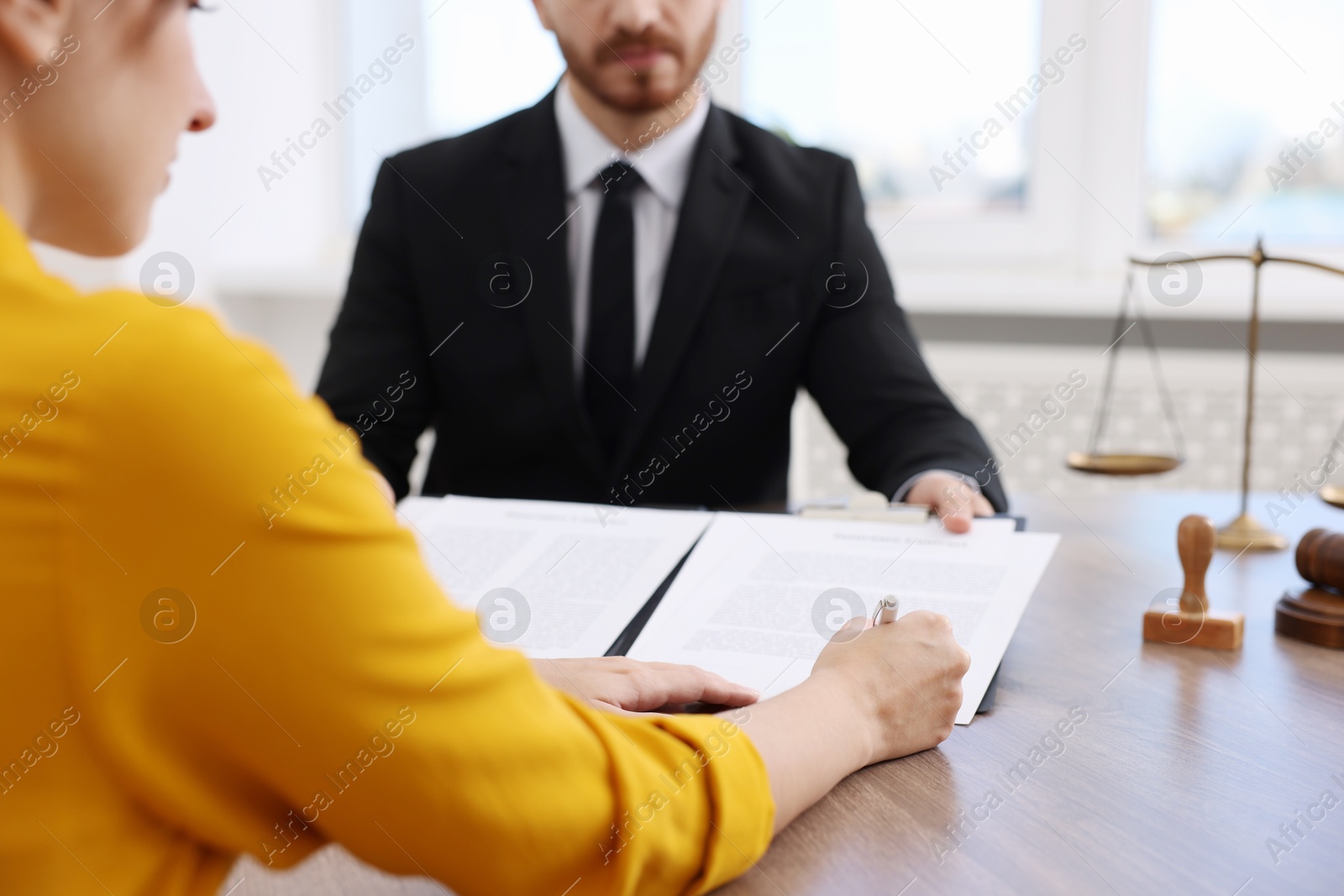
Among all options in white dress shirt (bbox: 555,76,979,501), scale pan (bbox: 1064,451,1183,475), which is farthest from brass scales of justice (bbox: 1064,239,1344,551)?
white dress shirt (bbox: 555,76,979,501)

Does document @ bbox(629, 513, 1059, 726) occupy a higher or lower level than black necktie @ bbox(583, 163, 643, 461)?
lower

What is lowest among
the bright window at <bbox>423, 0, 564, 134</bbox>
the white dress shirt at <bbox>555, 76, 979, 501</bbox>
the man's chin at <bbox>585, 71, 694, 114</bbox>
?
the white dress shirt at <bbox>555, 76, 979, 501</bbox>

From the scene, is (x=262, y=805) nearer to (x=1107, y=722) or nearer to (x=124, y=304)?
(x=124, y=304)

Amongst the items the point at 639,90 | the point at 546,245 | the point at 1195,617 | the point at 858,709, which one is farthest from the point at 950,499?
the point at 639,90

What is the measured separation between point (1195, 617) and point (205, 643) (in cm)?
81

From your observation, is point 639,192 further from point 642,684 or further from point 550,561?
point 642,684

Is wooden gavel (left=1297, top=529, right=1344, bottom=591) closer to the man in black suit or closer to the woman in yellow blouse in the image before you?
the man in black suit

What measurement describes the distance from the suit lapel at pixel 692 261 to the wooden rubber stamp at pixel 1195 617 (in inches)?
31.0

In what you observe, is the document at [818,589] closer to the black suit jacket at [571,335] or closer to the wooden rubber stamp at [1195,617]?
the wooden rubber stamp at [1195,617]

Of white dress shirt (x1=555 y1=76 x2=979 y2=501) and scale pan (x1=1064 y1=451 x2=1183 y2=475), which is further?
white dress shirt (x1=555 y1=76 x2=979 y2=501)

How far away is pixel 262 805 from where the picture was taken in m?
0.52

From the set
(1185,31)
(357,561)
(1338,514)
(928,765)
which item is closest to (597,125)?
(1338,514)

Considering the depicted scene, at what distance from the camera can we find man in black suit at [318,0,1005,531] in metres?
1.62

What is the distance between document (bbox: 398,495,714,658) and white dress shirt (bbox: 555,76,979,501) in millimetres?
557
